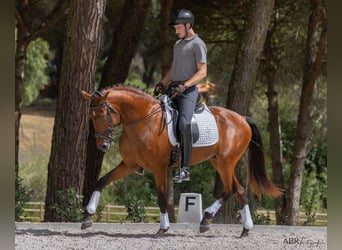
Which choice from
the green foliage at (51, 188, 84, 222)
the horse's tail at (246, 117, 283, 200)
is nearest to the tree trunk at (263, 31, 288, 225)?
the horse's tail at (246, 117, 283, 200)

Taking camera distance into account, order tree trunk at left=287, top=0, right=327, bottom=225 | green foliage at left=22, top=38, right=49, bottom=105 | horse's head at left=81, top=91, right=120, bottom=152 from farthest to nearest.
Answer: green foliage at left=22, top=38, right=49, bottom=105 → tree trunk at left=287, top=0, right=327, bottom=225 → horse's head at left=81, top=91, right=120, bottom=152

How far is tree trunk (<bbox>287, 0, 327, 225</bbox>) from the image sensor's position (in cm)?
1499

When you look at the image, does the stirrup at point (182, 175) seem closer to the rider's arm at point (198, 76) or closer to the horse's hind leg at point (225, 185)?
the horse's hind leg at point (225, 185)

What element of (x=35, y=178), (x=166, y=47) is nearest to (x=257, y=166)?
(x=166, y=47)

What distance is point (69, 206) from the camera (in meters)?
9.75

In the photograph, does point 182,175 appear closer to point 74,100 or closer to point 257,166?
point 257,166

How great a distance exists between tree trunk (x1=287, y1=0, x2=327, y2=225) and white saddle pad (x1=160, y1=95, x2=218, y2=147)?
21.6 ft

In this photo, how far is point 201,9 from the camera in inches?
571

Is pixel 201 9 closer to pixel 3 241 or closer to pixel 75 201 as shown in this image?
pixel 75 201

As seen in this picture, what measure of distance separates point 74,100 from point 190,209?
6.51 ft

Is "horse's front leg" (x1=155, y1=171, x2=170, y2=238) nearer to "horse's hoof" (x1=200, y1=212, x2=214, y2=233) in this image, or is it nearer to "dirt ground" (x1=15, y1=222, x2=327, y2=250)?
"dirt ground" (x1=15, y1=222, x2=327, y2=250)

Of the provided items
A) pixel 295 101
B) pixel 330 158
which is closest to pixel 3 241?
pixel 330 158

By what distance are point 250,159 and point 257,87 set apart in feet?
27.5

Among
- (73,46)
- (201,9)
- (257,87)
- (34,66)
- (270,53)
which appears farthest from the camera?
(34,66)
